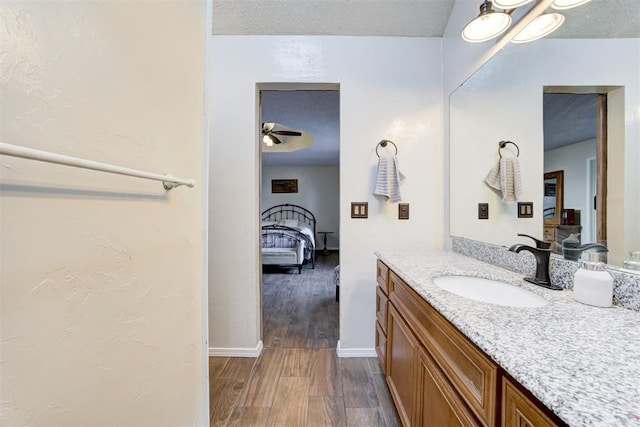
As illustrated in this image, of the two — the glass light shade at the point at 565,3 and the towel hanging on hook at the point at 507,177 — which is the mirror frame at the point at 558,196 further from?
the glass light shade at the point at 565,3

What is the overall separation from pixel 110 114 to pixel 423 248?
193 cm

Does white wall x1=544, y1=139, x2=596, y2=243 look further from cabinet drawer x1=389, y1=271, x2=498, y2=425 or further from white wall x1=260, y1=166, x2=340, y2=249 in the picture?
white wall x1=260, y1=166, x2=340, y2=249

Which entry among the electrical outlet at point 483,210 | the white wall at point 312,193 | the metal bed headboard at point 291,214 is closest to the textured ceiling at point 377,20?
the electrical outlet at point 483,210

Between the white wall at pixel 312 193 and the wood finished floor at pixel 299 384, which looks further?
the white wall at pixel 312 193

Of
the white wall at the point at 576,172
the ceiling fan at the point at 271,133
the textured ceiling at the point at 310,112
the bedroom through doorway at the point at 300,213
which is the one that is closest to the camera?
the white wall at the point at 576,172

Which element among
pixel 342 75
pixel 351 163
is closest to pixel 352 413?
pixel 351 163

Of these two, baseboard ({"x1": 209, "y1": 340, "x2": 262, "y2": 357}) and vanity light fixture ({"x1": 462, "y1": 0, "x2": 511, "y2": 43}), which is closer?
vanity light fixture ({"x1": 462, "y1": 0, "x2": 511, "y2": 43})

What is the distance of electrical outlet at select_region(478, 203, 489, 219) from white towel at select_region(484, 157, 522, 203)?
13 cm

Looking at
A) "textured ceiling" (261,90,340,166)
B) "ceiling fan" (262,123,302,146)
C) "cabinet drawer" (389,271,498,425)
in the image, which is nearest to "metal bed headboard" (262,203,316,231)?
"textured ceiling" (261,90,340,166)

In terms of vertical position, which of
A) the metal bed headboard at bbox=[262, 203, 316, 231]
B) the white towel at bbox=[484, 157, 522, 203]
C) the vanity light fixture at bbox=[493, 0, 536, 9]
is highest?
the vanity light fixture at bbox=[493, 0, 536, 9]

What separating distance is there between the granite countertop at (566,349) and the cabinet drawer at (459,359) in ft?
0.18

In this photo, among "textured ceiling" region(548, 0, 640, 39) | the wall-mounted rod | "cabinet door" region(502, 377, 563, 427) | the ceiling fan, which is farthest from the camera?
the ceiling fan

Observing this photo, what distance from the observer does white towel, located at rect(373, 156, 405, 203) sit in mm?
1826

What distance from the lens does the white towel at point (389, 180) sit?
1826 mm
